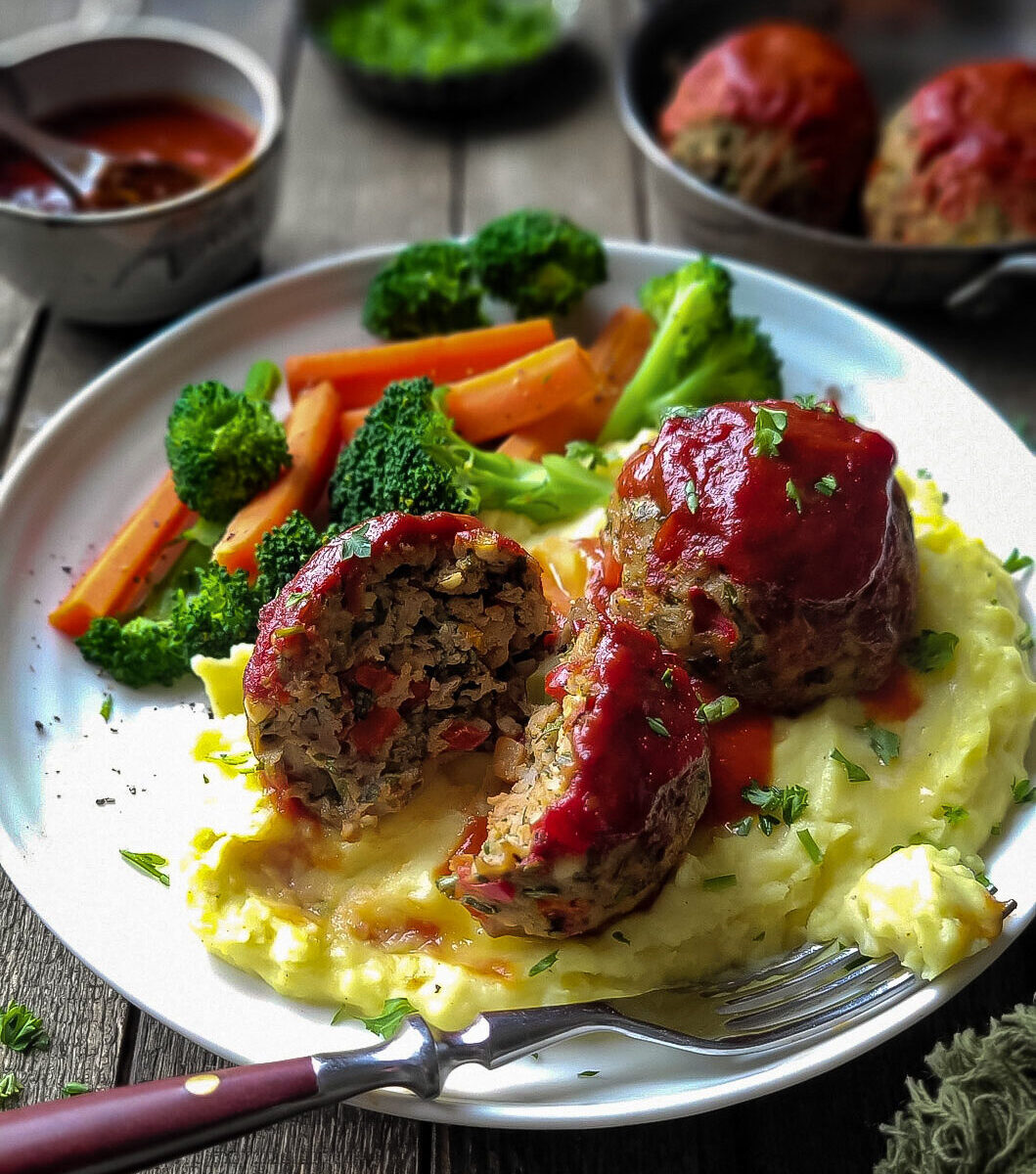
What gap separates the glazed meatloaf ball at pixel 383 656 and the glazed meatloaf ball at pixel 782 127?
3.64m

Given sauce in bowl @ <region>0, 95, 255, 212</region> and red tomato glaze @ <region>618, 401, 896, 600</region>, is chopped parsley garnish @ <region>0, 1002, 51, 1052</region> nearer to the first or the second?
red tomato glaze @ <region>618, 401, 896, 600</region>

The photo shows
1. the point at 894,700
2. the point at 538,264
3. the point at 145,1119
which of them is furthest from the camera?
the point at 538,264

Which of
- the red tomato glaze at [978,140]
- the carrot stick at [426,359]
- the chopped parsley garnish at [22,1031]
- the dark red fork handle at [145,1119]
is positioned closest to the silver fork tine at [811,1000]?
the dark red fork handle at [145,1119]

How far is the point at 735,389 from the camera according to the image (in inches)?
212

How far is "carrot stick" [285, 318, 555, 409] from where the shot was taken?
17.9 ft

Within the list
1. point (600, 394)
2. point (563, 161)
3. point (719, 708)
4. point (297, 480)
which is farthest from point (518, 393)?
point (563, 161)

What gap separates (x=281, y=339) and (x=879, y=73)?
4.84 m

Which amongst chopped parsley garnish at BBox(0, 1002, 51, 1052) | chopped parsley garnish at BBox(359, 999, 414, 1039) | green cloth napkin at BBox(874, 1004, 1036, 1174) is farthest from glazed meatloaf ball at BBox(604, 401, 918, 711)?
chopped parsley garnish at BBox(0, 1002, 51, 1052)

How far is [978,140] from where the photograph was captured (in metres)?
6.16

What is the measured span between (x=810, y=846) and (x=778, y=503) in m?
1.11

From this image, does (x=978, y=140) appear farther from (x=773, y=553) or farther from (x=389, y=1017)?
(x=389, y=1017)

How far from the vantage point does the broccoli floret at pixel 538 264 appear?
567 cm

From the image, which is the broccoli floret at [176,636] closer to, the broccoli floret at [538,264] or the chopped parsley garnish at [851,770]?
the broccoli floret at [538,264]

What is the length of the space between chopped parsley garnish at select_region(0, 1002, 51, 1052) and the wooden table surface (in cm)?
5
